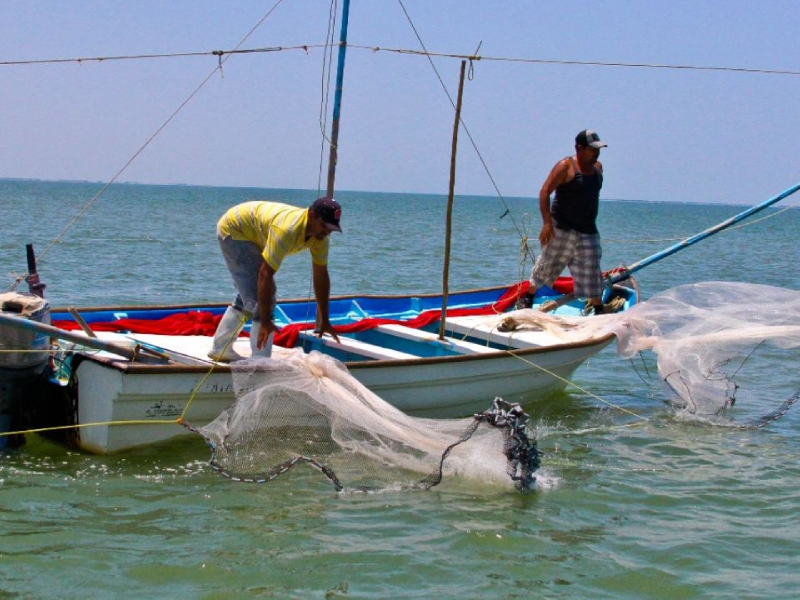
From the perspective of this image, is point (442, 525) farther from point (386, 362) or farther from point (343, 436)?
point (386, 362)

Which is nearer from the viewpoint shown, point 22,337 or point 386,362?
point 22,337

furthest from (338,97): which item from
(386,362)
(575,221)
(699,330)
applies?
(699,330)

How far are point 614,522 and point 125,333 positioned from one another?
4278 mm

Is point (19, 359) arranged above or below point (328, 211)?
below

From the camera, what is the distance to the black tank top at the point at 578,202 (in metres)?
9.64

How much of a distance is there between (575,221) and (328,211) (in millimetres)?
3667

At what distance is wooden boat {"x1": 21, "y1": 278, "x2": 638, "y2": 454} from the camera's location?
21.8 feet

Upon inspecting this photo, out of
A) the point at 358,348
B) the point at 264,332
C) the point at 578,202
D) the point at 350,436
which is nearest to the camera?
the point at 350,436

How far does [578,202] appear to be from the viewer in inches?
380

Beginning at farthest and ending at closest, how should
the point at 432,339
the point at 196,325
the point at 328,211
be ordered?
the point at 432,339 → the point at 196,325 → the point at 328,211

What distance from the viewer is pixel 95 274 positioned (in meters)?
21.4

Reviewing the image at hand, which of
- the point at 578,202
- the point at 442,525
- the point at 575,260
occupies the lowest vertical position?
the point at 442,525

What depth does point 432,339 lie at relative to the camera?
8.64m

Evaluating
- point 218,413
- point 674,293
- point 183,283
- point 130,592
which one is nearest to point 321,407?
point 218,413
